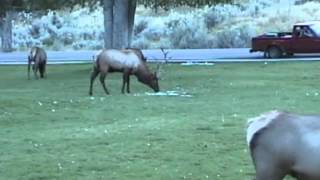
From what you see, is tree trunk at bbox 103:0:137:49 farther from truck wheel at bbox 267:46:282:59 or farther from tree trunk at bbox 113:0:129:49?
truck wheel at bbox 267:46:282:59

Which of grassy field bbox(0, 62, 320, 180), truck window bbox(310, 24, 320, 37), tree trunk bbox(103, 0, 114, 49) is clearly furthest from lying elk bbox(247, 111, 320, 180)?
truck window bbox(310, 24, 320, 37)

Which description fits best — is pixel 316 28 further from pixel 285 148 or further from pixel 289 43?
pixel 285 148

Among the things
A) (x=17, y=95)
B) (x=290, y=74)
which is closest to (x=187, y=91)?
(x=17, y=95)

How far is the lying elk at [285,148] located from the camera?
6.68 meters

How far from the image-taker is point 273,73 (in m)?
28.8

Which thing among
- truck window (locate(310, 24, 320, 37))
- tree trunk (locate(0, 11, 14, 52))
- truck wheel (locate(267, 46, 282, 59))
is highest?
truck window (locate(310, 24, 320, 37))

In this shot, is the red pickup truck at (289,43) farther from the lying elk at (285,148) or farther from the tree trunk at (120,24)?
the lying elk at (285,148)

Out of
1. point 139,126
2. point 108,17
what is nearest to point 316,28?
point 108,17

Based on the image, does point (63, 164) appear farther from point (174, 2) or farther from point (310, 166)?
point (174, 2)

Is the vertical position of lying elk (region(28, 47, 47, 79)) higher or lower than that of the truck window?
lower

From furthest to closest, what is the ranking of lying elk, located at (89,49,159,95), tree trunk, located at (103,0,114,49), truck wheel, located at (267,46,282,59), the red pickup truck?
truck wheel, located at (267,46,282,59) < the red pickup truck < tree trunk, located at (103,0,114,49) < lying elk, located at (89,49,159,95)

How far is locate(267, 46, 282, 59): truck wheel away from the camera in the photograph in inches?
1521

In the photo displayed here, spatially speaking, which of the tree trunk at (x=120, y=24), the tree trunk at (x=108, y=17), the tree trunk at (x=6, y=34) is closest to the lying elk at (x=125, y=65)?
the tree trunk at (x=120, y=24)

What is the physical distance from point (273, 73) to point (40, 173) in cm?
1924
